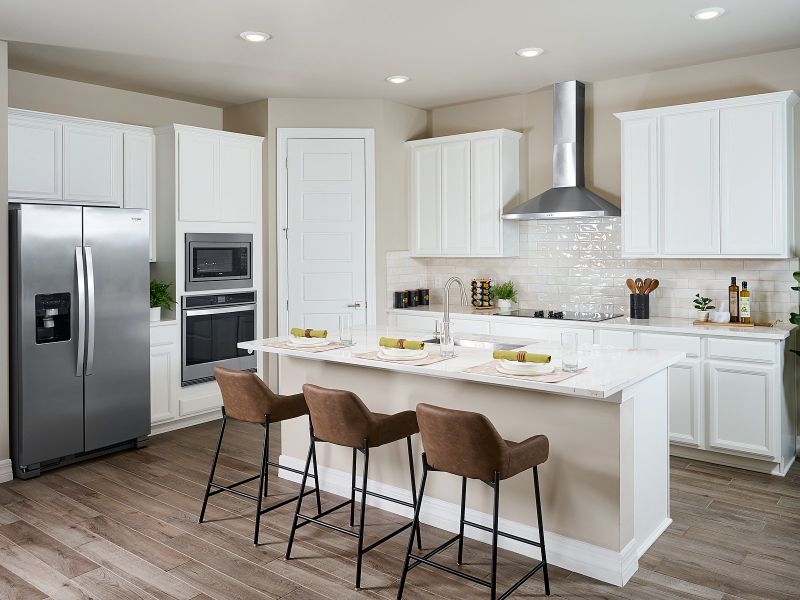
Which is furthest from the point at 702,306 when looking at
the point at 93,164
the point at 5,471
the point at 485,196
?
the point at 5,471

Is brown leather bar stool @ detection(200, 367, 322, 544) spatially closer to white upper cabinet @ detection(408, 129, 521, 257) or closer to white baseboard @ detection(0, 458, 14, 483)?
white baseboard @ detection(0, 458, 14, 483)

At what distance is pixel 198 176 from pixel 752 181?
4187 mm

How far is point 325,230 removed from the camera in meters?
6.26

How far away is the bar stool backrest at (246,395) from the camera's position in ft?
11.5

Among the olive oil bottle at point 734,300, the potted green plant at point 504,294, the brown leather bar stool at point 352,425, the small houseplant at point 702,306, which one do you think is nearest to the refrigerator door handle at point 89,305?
the brown leather bar stool at point 352,425

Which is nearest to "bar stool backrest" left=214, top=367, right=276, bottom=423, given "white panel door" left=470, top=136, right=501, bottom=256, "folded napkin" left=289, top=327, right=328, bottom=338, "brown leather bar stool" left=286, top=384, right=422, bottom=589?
"brown leather bar stool" left=286, top=384, right=422, bottom=589

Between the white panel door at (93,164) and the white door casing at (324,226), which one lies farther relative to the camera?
the white door casing at (324,226)

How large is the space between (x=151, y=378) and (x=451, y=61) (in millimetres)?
3352

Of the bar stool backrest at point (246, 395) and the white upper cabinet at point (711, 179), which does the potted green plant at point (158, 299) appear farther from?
the white upper cabinet at point (711, 179)

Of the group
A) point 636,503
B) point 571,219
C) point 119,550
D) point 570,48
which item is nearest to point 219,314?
point 119,550

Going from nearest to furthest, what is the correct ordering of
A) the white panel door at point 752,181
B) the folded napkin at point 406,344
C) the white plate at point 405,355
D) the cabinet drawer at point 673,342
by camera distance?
the white plate at point 405,355 < the folded napkin at point 406,344 < the white panel door at point 752,181 < the cabinet drawer at point 673,342

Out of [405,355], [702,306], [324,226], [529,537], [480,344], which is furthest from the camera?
[324,226]

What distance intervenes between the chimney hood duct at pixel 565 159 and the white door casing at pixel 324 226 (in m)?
1.44

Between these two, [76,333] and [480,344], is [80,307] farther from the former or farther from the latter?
[480,344]
